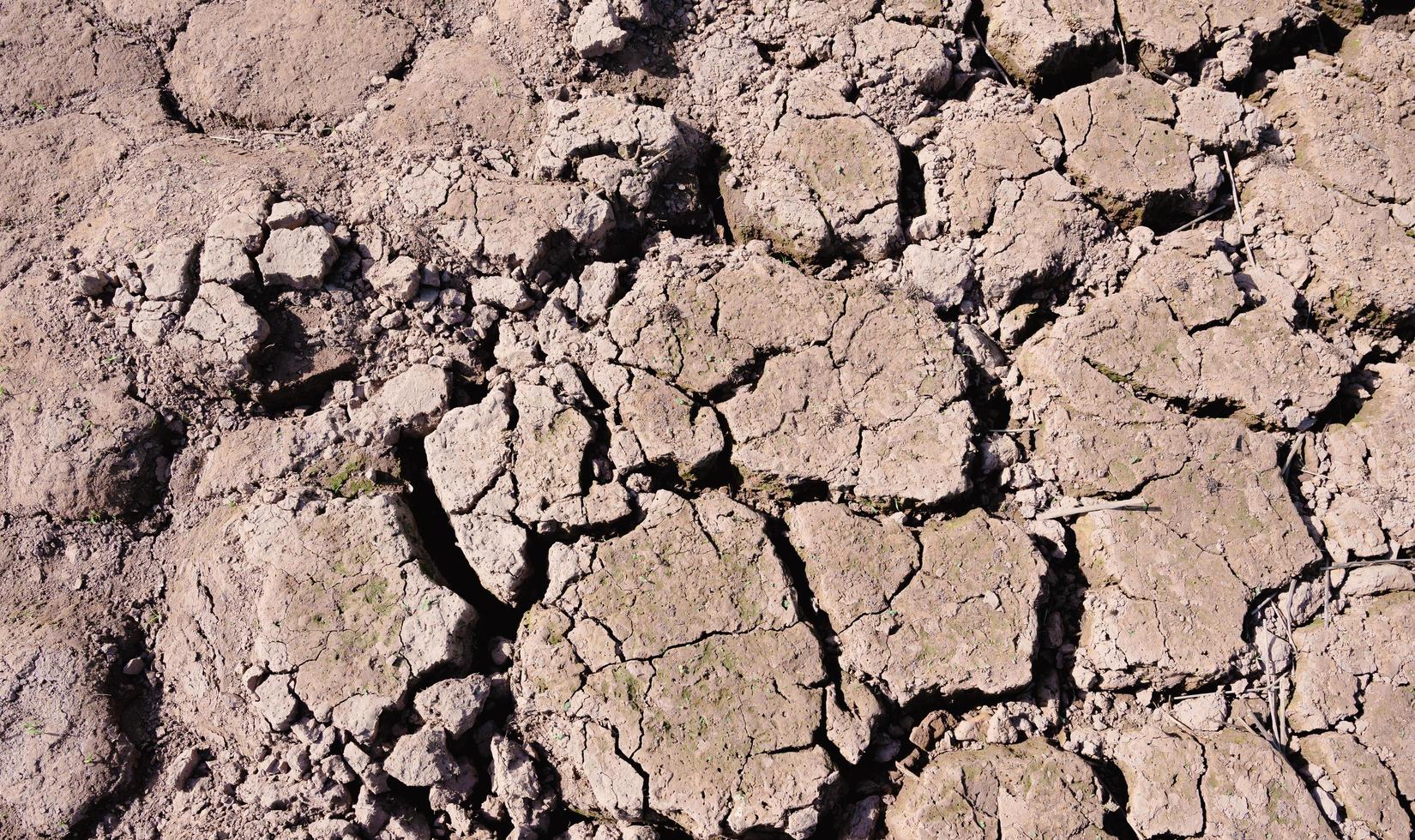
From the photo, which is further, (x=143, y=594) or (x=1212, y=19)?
(x=1212, y=19)

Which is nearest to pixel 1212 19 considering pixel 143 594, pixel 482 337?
pixel 482 337

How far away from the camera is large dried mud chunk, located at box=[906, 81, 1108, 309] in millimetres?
2885

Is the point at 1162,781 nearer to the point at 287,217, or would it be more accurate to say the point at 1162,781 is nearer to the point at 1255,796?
the point at 1255,796

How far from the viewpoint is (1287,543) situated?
259 cm

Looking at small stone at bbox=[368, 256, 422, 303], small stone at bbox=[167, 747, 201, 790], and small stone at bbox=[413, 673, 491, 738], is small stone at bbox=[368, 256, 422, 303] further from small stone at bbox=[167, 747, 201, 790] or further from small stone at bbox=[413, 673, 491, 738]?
small stone at bbox=[167, 747, 201, 790]

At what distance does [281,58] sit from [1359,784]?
4402 millimetres

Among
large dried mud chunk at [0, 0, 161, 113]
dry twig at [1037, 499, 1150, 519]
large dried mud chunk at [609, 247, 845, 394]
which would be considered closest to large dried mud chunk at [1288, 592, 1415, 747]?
dry twig at [1037, 499, 1150, 519]

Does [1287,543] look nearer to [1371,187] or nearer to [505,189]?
[1371,187]

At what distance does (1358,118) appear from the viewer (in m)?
3.15

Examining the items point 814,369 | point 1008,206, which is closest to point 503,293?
point 814,369

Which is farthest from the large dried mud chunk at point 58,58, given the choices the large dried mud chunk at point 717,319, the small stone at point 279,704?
the small stone at point 279,704

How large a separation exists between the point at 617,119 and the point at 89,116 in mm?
2140

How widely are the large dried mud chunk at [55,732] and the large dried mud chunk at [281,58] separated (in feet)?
6.56

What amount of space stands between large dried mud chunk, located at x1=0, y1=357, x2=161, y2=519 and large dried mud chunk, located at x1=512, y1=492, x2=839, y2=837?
4.73ft
